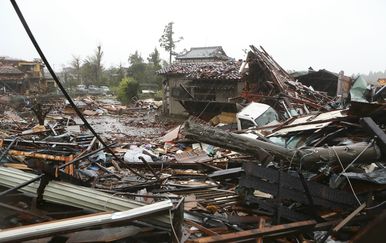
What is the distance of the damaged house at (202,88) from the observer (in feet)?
67.5

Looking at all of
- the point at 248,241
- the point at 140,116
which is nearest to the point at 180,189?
the point at 248,241

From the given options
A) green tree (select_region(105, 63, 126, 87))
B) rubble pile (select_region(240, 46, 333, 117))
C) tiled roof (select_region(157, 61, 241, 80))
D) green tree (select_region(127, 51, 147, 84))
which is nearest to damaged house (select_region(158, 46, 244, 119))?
tiled roof (select_region(157, 61, 241, 80))

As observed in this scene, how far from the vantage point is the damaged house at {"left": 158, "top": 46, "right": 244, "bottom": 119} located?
20.6 m

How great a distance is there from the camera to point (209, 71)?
22219mm

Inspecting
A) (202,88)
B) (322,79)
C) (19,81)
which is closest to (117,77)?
(19,81)

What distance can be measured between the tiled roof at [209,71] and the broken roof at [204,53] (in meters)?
15.9

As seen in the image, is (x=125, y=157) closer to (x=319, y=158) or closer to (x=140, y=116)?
(x=319, y=158)

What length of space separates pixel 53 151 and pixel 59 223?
717cm

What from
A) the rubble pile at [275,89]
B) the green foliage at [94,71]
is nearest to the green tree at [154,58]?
the green foliage at [94,71]

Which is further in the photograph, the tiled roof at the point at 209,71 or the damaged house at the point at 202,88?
the tiled roof at the point at 209,71

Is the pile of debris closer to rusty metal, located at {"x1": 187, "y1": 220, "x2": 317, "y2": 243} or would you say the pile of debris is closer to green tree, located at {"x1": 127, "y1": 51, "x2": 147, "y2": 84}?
rusty metal, located at {"x1": 187, "y1": 220, "x2": 317, "y2": 243}

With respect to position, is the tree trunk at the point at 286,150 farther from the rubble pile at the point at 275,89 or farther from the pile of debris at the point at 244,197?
the rubble pile at the point at 275,89

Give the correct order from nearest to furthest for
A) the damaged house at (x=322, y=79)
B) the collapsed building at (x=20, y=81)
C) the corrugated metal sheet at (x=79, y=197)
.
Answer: the corrugated metal sheet at (x=79, y=197) → the damaged house at (x=322, y=79) → the collapsed building at (x=20, y=81)

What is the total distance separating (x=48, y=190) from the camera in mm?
3906
